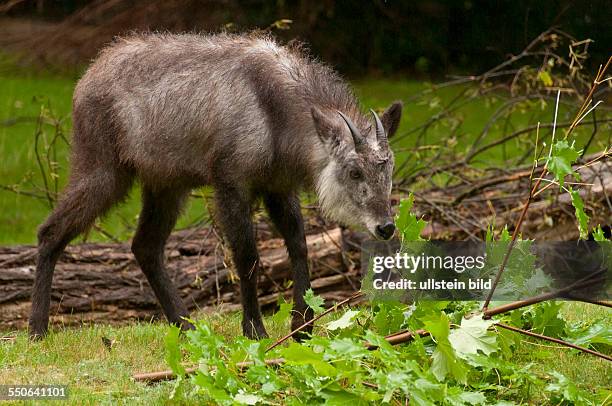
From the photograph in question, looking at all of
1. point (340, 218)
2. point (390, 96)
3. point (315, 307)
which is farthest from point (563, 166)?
point (390, 96)

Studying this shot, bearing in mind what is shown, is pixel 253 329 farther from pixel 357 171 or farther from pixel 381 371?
pixel 381 371

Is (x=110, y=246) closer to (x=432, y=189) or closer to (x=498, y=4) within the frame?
(x=432, y=189)

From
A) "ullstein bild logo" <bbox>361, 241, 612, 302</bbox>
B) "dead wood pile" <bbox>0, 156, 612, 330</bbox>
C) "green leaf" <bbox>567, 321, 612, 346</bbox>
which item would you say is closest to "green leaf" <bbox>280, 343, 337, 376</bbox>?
"ullstein bild logo" <bbox>361, 241, 612, 302</bbox>

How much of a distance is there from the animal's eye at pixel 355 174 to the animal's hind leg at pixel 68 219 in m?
1.63

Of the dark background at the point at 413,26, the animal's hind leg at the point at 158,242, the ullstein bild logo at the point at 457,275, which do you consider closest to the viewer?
the ullstein bild logo at the point at 457,275

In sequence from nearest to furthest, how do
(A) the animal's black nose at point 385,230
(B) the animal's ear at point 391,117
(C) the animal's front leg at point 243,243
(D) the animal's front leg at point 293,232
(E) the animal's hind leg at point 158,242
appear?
(A) the animal's black nose at point 385,230, (B) the animal's ear at point 391,117, (C) the animal's front leg at point 243,243, (D) the animal's front leg at point 293,232, (E) the animal's hind leg at point 158,242

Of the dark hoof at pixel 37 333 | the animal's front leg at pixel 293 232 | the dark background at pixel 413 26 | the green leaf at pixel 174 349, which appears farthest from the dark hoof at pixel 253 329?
the dark background at pixel 413 26

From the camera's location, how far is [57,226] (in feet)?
21.8

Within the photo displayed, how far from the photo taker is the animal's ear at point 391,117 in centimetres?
607

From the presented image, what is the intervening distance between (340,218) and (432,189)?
3220 mm

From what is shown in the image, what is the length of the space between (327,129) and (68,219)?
184cm

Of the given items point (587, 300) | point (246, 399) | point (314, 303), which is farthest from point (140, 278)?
point (587, 300)

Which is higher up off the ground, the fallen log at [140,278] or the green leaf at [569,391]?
the green leaf at [569,391]

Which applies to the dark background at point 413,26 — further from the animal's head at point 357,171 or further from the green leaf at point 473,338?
the green leaf at point 473,338
